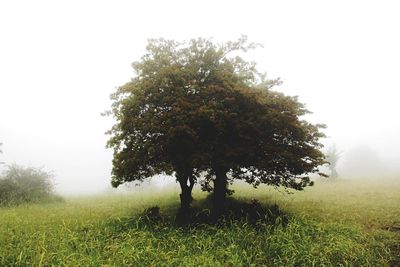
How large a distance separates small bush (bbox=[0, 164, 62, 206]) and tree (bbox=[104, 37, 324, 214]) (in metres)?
12.6

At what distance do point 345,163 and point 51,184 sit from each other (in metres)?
60.6

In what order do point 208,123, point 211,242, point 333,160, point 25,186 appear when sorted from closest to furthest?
point 211,242 < point 208,123 < point 25,186 < point 333,160

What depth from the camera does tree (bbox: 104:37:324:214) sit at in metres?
12.6

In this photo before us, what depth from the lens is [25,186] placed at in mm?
24609

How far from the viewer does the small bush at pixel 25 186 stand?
2265 centimetres

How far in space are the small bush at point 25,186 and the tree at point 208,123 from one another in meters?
12.6

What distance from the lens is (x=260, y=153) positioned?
13344 millimetres

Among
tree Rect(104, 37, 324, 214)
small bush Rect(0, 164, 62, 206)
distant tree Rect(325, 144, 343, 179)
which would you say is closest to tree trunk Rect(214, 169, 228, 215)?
tree Rect(104, 37, 324, 214)

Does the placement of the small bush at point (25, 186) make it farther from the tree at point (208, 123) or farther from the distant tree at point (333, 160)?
the distant tree at point (333, 160)

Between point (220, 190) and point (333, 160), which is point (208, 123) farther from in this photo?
point (333, 160)

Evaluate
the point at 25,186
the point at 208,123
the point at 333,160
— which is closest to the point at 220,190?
the point at 208,123

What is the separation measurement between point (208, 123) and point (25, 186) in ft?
60.6

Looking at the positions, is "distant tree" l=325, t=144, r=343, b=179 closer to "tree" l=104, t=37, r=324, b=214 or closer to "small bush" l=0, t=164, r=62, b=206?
"tree" l=104, t=37, r=324, b=214

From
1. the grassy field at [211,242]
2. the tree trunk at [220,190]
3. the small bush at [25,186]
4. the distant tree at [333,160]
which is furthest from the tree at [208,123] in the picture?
the distant tree at [333,160]
